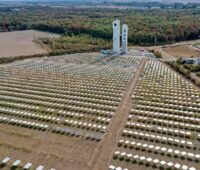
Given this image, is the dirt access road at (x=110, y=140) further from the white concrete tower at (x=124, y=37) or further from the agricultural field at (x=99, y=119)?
the white concrete tower at (x=124, y=37)

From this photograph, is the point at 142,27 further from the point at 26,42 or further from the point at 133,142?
the point at 133,142

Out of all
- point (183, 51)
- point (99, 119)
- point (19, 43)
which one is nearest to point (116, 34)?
point (183, 51)

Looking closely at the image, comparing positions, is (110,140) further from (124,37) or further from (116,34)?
(124,37)

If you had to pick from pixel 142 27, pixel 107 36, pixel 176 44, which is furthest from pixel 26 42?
pixel 176 44

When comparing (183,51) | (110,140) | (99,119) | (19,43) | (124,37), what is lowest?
(110,140)

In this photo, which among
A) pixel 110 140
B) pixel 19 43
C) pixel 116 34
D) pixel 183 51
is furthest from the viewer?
pixel 19 43

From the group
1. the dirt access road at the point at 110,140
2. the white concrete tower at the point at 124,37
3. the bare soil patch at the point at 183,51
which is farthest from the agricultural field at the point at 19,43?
the dirt access road at the point at 110,140
